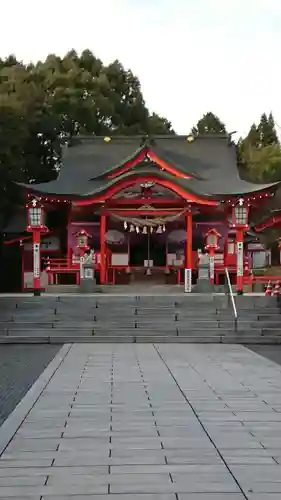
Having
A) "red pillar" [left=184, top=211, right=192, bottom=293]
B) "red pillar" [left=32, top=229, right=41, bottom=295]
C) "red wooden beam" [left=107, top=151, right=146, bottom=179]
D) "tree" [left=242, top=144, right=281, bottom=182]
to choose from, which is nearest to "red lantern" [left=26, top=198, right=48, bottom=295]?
"red pillar" [left=32, top=229, right=41, bottom=295]

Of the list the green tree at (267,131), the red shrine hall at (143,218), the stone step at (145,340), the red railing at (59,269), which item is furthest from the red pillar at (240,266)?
the green tree at (267,131)

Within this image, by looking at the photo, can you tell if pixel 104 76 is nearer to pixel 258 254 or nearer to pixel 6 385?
pixel 258 254

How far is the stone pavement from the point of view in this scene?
4.18 meters

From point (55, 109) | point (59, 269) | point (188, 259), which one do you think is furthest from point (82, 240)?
point (55, 109)

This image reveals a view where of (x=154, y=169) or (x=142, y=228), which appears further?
(x=142, y=228)

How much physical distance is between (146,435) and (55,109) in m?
29.3

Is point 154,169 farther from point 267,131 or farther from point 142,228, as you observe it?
point 267,131

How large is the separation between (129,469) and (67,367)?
18.6 ft

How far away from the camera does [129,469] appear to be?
4.57 m

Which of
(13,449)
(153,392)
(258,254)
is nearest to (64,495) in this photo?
(13,449)

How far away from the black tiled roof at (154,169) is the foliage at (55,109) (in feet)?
9.25

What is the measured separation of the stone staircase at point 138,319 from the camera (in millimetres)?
14305

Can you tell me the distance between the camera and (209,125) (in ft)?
187

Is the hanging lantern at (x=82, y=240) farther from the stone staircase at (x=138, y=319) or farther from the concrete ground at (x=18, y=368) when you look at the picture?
the concrete ground at (x=18, y=368)
